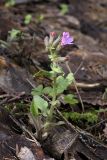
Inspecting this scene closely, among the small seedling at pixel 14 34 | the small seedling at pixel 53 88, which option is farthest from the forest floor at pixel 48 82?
the small seedling at pixel 53 88

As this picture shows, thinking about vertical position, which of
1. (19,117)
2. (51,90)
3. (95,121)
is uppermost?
(51,90)

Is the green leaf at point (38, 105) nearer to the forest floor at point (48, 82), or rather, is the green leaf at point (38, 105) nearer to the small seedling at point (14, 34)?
the forest floor at point (48, 82)

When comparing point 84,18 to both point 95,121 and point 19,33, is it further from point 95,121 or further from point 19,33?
point 95,121

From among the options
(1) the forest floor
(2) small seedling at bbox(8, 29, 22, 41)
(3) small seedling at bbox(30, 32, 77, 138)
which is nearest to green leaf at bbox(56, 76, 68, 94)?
(3) small seedling at bbox(30, 32, 77, 138)

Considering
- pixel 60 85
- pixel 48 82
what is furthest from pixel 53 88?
pixel 48 82

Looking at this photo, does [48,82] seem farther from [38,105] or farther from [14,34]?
[38,105]

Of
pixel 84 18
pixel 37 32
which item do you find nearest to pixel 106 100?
pixel 37 32

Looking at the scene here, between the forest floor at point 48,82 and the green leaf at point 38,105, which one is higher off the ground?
the green leaf at point 38,105

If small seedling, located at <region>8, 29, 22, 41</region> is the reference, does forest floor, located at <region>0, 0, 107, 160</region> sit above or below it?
below

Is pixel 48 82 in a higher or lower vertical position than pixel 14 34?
lower

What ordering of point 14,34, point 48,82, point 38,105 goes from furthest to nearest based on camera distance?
point 14,34 → point 48,82 → point 38,105

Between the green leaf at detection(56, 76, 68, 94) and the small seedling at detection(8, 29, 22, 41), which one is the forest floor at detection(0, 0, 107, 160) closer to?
the small seedling at detection(8, 29, 22, 41)
